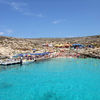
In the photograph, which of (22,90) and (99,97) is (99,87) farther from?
(22,90)

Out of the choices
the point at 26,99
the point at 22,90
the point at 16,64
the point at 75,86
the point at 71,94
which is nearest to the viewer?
the point at 26,99

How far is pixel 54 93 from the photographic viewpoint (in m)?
17.1

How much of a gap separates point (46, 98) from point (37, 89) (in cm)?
375

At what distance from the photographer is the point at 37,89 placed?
18.9 metres

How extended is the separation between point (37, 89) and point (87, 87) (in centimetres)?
824

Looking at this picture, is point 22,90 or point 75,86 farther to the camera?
point 75,86

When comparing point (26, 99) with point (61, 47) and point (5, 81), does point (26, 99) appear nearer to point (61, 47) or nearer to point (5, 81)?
point (5, 81)

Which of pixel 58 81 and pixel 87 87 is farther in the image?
pixel 58 81

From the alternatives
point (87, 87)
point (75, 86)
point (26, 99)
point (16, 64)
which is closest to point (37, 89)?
point (26, 99)

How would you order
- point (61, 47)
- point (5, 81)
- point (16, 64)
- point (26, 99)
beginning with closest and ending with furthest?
1. point (26, 99)
2. point (5, 81)
3. point (16, 64)
4. point (61, 47)

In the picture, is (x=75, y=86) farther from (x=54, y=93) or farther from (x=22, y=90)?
(x=22, y=90)

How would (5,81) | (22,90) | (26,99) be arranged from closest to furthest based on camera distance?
(26,99), (22,90), (5,81)

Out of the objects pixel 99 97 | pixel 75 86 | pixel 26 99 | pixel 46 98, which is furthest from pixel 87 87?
pixel 26 99

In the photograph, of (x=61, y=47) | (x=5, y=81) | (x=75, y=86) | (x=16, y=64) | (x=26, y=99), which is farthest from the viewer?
(x=61, y=47)
